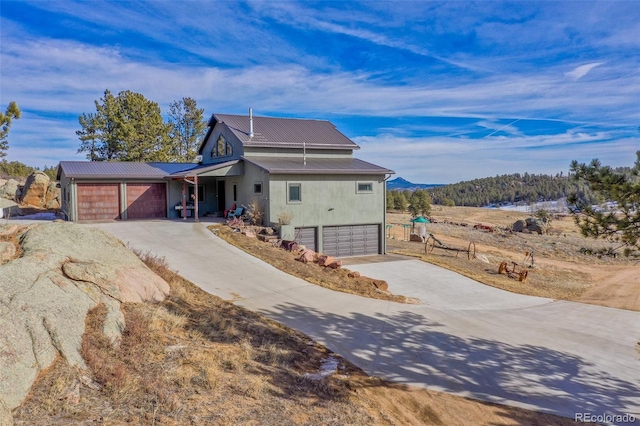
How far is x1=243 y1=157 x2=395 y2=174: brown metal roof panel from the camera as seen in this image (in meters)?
20.2

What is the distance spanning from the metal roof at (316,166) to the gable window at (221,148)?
9.37 feet

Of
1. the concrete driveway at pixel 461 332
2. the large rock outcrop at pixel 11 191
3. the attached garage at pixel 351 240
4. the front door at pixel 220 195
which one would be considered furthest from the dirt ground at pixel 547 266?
the large rock outcrop at pixel 11 191

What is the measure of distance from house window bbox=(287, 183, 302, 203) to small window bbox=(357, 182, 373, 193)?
3.31 meters

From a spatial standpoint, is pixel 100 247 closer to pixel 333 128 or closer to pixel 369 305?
pixel 369 305

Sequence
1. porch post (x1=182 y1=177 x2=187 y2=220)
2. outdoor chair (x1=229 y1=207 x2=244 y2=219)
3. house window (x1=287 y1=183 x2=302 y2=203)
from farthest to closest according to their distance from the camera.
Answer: porch post (x1=182 y1=177 x2=187 y2=220), outdoor chair (x1=229 y1=207 x2=244 y2=219), house window (x1=287 y1=183 x2=302 y2=203)

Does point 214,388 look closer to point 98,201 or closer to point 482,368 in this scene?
point 482,368

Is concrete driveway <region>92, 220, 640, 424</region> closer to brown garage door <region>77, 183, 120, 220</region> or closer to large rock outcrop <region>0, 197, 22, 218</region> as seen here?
brown garage door <region>77, 183, 120, 220</region>

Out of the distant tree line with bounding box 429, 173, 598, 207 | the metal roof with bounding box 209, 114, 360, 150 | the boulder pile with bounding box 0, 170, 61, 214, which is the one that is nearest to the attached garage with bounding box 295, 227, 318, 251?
the metal roof with bounding box 209, 114, 360, 150

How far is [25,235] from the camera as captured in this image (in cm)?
877

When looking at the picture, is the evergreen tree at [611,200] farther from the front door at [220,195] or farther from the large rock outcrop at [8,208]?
the large rock outcrop at [8,208]

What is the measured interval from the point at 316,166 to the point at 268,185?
3071 millimetres

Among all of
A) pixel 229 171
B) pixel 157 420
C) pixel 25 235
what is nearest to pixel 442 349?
pixel 157 420

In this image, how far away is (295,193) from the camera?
2053 cm

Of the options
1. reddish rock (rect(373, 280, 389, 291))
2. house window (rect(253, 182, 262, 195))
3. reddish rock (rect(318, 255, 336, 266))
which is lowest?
reddish rock (rect(373, 280, 389, 291))
